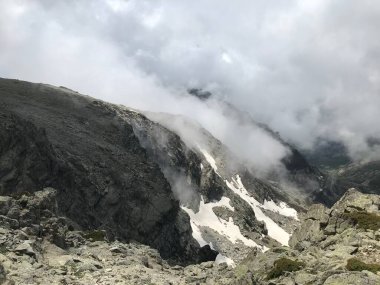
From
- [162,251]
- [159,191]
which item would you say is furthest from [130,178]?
[162,251]

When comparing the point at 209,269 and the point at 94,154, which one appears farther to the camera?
the point at 94,154

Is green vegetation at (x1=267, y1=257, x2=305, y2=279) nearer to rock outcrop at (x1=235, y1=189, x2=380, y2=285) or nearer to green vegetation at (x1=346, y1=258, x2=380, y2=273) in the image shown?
rock outcrop at (x1=235, y1=189, x2=380, y2=285)

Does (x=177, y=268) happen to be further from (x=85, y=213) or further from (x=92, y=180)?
(x=92, y=180)

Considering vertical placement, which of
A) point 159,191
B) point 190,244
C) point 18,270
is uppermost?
point 159,191

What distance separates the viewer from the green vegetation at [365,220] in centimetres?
3784

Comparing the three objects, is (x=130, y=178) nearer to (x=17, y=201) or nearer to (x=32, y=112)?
(x=32, y=112)

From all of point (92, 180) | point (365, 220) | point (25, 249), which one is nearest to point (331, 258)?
point (365, 220)

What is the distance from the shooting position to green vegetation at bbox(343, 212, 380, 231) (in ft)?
124

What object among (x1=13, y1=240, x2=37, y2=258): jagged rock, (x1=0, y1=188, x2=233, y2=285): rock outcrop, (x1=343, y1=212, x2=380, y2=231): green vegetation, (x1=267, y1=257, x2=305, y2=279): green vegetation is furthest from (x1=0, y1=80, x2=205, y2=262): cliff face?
(x1=267, y1=257, x2=305, y2=279): green vegetation

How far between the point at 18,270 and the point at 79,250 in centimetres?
1413

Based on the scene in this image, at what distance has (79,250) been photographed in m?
49.7

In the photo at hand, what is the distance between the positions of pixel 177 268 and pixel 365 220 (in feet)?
64.7

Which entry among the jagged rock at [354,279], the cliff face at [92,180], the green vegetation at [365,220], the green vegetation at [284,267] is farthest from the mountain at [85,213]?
the jagged rock at [354,279]

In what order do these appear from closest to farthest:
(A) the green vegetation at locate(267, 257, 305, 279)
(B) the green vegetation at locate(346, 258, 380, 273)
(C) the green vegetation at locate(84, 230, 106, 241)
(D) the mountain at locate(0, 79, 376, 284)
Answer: (B) the green vegetation at locate(346, 258, 380, 273) < (A) the green vegetation at locate(267, 257, 305, 279) < (D) the mountain at locate(0, 79, 376, 284) < (C) the green vegetation at locate(84, 230, 106, 241)
